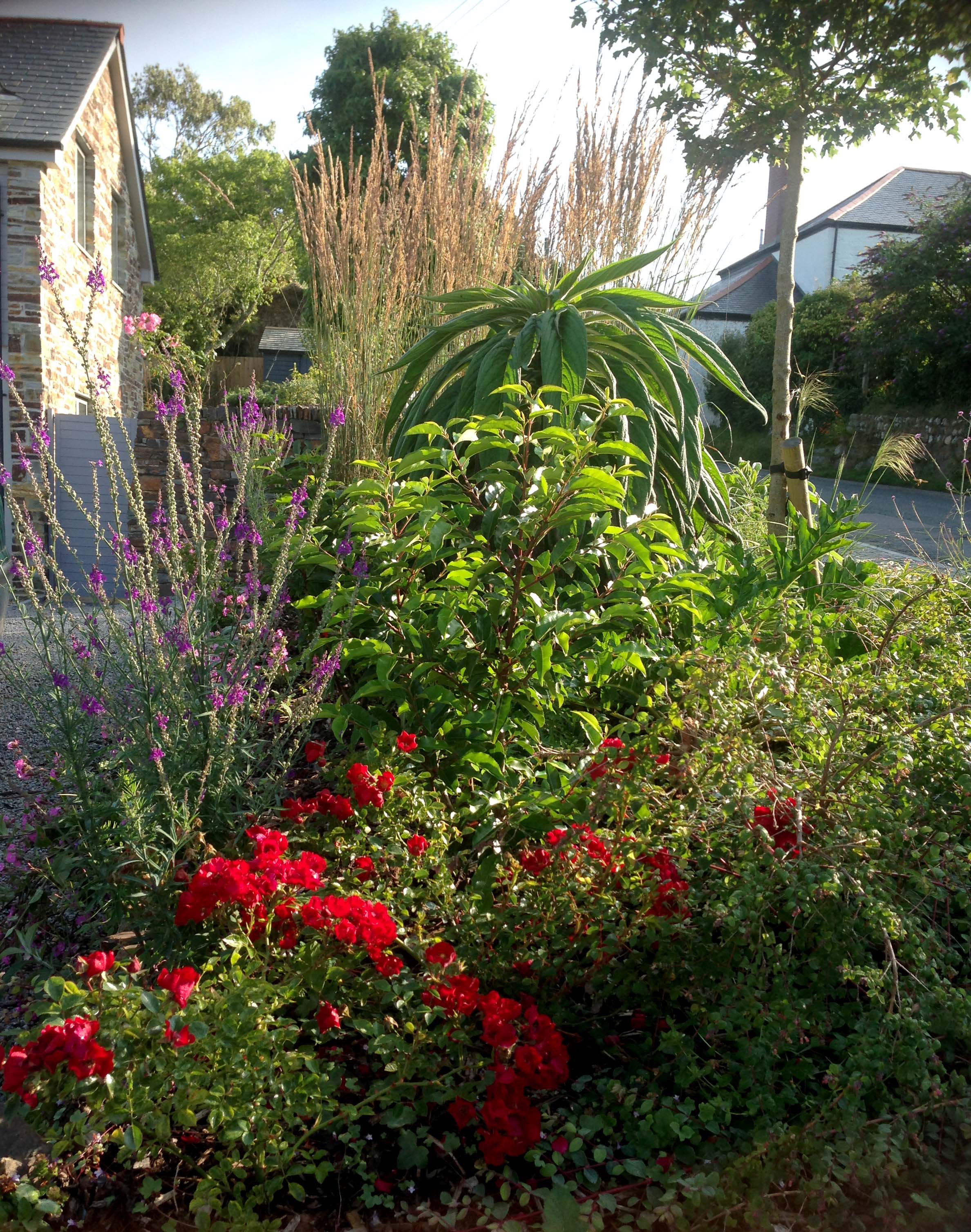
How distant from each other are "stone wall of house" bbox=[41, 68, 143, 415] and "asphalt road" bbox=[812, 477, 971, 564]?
495 centimetres

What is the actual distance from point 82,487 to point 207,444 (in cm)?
272

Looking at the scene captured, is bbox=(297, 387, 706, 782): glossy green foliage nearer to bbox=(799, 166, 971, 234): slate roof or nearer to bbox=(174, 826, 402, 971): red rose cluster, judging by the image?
bbox=(174, 826, 402, 971): red rose cluster

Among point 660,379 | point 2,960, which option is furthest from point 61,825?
point 660,379

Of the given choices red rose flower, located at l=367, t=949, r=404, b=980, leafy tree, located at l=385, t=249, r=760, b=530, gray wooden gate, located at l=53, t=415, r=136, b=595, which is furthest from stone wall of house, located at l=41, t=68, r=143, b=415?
red rose flower, located at l=367, t=949, r=404, b=980

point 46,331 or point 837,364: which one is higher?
point 837,364

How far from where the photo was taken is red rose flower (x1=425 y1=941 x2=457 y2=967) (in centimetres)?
118

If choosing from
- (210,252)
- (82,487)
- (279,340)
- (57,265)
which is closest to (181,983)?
(57,265)

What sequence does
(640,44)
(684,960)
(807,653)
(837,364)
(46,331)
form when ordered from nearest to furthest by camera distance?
(684,960), (807,653), (640,44), (46,331), (837,364)

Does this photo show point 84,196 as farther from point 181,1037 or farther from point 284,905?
point 181,1037

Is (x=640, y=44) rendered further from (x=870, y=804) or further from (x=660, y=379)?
(x=870, y=804)

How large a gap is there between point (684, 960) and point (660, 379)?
156 cm

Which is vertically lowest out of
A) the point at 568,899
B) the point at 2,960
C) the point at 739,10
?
the point at 2,960

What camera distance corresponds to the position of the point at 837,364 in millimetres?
13875

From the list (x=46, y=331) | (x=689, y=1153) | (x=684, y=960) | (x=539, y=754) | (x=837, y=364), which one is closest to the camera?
(x=689, y=1153)
